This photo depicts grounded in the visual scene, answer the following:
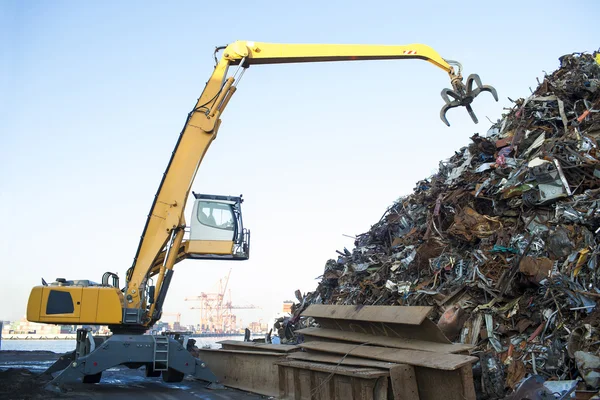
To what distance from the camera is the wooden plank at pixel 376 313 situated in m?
8.14

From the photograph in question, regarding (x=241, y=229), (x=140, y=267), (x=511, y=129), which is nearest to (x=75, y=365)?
(x=140, y=267)

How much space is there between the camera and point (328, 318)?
10.1 meters

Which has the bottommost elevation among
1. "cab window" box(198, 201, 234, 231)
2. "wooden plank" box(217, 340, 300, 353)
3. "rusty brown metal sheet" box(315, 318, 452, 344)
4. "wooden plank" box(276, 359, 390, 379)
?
"wooden plank" box(276, 359, 390, 379)

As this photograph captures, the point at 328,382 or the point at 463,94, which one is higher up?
the point at 463,94

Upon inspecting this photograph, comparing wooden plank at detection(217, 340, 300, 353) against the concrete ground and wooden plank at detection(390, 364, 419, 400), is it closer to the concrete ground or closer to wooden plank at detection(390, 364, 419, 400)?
the concrete ground

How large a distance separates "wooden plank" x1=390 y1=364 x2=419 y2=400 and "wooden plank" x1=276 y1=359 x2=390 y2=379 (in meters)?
0.13

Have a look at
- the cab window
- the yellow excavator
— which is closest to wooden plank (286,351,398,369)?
the yellow excavator

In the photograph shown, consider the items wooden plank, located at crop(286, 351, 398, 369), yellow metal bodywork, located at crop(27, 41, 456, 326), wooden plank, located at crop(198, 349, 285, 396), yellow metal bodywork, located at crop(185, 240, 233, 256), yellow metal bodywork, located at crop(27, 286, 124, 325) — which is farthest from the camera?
yellow metal bodywork, located at crop(185, 240, 233, 256)

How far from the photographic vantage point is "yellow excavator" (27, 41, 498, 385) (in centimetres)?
1119

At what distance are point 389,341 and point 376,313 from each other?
0.48 metres

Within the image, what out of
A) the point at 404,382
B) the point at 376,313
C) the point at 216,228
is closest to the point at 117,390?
the point at 216,228

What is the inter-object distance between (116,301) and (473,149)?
8.64 m

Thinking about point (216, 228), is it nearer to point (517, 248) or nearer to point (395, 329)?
point (395, 329)

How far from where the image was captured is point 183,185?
12336 mm
